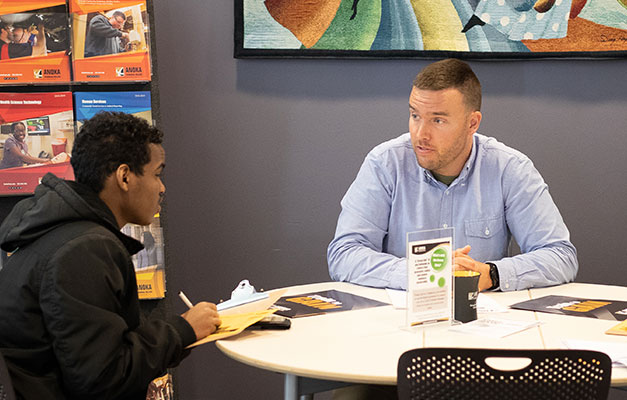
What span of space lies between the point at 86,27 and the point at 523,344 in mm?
2077

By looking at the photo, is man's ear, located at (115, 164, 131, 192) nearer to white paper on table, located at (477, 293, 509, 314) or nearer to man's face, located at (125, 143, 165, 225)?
man's face, located at (125, 143, 165, 225)

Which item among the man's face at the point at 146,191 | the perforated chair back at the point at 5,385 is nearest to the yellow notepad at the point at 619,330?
the man's face at the point at 146,191

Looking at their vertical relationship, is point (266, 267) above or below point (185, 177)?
below

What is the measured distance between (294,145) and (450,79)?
0.99m

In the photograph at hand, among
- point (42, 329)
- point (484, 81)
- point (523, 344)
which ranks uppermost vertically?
point (484, 81)

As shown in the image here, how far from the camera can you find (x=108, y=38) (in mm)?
2865

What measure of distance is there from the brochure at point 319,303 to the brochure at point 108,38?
125 centimetres

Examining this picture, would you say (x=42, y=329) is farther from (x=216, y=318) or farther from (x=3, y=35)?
(x=3, y=35)

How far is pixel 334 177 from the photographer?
343cm

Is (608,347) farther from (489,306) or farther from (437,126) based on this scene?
(437,126)

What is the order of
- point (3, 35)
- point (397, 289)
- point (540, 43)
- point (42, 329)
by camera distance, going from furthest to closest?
1. point (540, 43)
2. point (3, 35)
3. point (397, 289)
4. point (42, 329)

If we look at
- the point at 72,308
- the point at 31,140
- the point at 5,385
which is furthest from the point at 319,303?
the point at 31,140

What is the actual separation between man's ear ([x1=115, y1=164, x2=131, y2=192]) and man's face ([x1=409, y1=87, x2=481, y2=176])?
123 centimetres

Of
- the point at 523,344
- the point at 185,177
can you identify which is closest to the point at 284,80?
the point at 185,177
